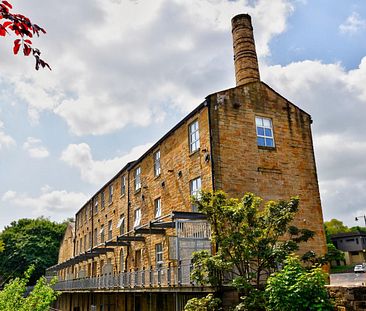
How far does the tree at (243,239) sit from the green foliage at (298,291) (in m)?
2.14

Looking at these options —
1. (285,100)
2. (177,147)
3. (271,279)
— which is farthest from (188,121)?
(271,279)

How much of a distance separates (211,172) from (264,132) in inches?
161

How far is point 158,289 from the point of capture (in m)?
16.0

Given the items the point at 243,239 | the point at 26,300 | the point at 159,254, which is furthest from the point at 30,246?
the point at 243,239

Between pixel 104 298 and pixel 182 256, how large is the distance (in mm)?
16015

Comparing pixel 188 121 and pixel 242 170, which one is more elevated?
pixel 188 121

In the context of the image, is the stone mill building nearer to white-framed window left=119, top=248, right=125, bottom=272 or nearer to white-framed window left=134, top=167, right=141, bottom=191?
white-framed window left=134, top=167, right=141, bottom=191

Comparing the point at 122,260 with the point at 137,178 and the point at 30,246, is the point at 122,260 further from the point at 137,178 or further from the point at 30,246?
the point at 30,246

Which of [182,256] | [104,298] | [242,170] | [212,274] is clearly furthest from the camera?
[104,298]

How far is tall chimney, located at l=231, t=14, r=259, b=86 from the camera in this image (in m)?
21.9

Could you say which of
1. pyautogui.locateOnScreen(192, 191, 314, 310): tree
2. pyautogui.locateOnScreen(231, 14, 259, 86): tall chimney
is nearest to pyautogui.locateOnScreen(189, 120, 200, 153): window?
pyautogui.locateOnScreen(231, 14, 259, 86): tall chimney

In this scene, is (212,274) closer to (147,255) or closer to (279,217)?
(279,217)

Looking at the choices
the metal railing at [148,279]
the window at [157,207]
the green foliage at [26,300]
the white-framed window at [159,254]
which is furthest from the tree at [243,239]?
the window at [157,207]

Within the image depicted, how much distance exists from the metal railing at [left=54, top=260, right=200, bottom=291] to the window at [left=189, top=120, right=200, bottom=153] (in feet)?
18.9
